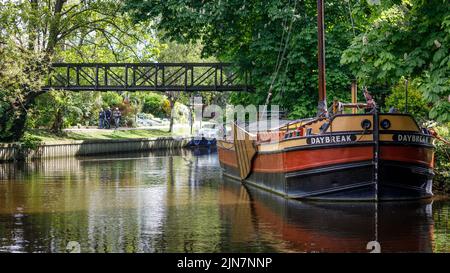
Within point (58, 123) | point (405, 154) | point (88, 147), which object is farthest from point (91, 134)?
point (405, 154)

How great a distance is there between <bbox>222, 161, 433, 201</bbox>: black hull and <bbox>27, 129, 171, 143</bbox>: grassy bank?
2941 centimetres

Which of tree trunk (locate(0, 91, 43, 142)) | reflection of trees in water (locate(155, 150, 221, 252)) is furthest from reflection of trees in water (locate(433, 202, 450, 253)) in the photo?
tree trunk (locate(0, 91, 43, 142))

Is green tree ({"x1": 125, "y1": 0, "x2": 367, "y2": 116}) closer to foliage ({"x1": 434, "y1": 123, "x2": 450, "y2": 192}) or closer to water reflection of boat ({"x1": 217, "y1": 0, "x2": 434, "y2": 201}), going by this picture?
foliage ({"x1": 434, "y1": 123, "x2": 450, "y2": 192})

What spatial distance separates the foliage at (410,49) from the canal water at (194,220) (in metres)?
3.52

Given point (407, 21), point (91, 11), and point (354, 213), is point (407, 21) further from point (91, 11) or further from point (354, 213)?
point (91, 11)

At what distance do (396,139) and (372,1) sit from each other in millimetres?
5288

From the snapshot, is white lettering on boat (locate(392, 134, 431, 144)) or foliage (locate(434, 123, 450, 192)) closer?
white lettering on boat (locate(392, 134, 431, 144))

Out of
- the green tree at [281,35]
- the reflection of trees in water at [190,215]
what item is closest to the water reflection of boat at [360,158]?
the reflection of trees in water at [190,215]

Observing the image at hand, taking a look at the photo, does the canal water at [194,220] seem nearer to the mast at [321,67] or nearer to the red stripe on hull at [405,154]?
the red stripe on hull at [405,154]

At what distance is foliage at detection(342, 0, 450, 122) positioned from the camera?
65.9 feet

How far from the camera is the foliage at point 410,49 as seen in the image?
65.9 ft

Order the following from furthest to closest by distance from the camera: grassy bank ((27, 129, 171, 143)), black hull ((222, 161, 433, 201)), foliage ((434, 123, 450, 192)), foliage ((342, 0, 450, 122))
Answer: grassy bank ((27, 129, 171, 143)) < foliage ((434, 123, 450, 192)) < black hull ((222, 161, 433, 201)) < foliage ((342, 0, 450, 122))
